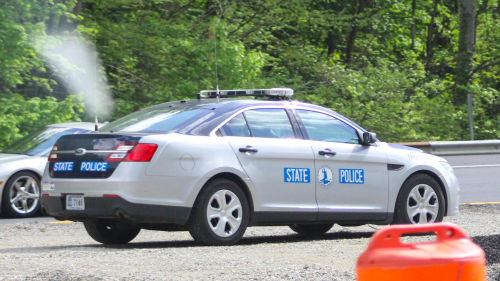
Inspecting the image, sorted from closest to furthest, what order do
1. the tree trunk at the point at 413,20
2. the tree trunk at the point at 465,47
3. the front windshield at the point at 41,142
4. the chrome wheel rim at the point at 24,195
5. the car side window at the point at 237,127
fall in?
the car side window at the point at 237,127
the chrome wheel rim at the point at 24,195
the front windshield at the point at 41,142
the tree trunk at the point at 465,47
the tree trunk at the point at 413,20

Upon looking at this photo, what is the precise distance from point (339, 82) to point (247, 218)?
14694 mm

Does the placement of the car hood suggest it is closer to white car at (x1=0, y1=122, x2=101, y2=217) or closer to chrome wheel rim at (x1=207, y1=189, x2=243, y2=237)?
white car at (x1=0, y1=122, x2=101, y2=217)

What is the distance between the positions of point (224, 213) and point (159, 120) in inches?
43.7

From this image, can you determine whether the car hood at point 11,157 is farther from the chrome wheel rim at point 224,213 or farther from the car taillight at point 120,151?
the chrome wheel rim at point 224,213

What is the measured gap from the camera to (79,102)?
1545cm

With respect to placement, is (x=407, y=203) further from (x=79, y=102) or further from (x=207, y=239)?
(x=79, y=102)

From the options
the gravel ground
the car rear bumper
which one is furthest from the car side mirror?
the car rear bumper

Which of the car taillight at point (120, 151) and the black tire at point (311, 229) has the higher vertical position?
the car taillight at point (120, 151)

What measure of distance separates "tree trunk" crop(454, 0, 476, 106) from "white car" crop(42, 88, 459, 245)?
647 inches

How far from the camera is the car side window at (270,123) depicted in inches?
285

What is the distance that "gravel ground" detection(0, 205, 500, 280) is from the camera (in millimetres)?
4898

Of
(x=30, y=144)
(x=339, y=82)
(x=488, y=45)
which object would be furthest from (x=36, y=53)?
(x=488, y=45)

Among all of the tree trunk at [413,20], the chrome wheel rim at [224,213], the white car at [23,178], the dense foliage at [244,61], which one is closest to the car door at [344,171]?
the chrome wheel rim at [224,213]

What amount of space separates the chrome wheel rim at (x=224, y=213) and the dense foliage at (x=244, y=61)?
857cm
